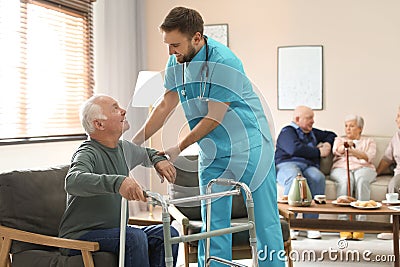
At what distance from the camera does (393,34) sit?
5648mm

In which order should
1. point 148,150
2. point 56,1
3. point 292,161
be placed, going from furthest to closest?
point 292,161 → point 56,1 → point 148,150

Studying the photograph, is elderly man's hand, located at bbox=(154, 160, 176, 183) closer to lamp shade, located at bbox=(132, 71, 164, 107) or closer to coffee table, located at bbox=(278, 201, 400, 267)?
lamp shade, located at bbox=(132, 71, 164, 107)

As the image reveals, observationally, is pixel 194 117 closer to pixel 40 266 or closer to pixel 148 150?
pixel 148 150

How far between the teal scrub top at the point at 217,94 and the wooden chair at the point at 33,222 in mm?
651

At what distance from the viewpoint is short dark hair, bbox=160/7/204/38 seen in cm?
231

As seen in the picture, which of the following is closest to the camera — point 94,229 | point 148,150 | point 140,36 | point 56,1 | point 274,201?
point 148,150

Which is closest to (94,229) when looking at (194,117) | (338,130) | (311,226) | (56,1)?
(194,117)

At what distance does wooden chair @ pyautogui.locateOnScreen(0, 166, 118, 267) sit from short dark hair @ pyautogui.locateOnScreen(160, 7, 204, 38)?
2.98 feet

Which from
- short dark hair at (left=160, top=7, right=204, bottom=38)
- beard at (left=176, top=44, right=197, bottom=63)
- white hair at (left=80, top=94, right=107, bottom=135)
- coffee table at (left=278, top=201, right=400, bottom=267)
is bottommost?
coffee table at (left=278, top=201, right=400, bottom=267)

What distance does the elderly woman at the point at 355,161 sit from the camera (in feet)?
16.3

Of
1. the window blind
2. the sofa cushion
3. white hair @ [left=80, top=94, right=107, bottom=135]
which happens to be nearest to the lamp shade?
white hair @ [left=80, top=94, right=107, bottom=135]

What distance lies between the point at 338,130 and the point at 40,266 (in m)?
3.88

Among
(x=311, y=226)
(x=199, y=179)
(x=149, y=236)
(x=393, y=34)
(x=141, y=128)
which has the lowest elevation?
(x=311, y=226)

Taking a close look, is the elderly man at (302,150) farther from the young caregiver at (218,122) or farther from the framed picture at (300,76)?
the young caregiver at (218,122)
